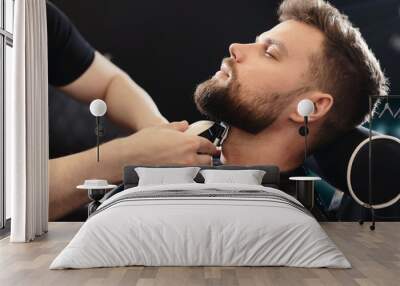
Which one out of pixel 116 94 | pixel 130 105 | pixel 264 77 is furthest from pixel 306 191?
pixel 116 94

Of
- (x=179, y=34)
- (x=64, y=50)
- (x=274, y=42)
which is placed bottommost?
(x=64, y=50)

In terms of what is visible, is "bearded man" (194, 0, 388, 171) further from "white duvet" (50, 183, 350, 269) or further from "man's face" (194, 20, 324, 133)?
"white duvet" (50, 183, 350, 269)

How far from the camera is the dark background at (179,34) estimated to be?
26.0 feet

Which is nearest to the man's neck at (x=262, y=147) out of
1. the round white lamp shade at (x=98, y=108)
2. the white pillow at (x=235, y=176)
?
the white pillow at (x=235, y=176)

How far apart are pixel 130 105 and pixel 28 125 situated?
1.77 m

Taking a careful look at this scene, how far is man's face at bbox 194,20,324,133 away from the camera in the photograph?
300 inches

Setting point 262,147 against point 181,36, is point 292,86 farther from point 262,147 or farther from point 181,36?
point 181,36

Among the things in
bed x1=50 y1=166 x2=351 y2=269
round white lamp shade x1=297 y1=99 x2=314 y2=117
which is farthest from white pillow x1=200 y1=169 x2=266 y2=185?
bed x1=50 y1=166 x2=351 y2=269

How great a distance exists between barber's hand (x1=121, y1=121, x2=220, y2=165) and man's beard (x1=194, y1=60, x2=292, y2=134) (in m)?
0.39

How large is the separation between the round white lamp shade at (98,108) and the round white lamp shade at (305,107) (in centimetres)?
248

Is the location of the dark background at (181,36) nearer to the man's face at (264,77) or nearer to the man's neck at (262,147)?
the man's face at (264,77)

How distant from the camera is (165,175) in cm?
714

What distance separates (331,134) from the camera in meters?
7.74

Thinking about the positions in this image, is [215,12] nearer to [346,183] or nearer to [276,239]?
[346,183]
